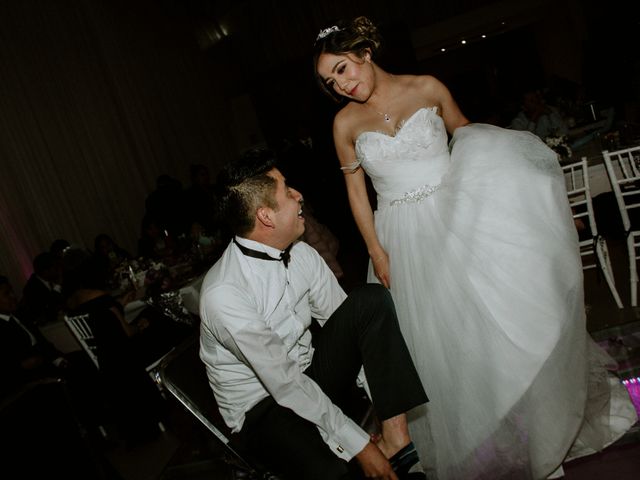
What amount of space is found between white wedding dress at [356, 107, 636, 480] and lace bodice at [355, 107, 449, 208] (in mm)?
90

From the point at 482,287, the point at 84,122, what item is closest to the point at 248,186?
the point at 482,287

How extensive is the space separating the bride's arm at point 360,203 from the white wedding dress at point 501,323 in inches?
6.3

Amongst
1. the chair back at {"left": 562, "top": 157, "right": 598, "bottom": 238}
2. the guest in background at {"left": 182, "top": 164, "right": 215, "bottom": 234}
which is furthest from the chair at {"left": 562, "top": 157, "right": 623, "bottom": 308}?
the guest in background at {"left": 182, "top": 164, "right": 215, "bottom": 234}

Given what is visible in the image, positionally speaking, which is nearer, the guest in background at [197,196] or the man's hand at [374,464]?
the man's hand at [374,464]

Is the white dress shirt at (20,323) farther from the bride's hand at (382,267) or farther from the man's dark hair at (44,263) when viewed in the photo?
the bride's hand at (382,267)

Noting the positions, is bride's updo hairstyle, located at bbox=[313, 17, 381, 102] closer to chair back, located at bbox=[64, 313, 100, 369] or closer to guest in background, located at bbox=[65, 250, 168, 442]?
guest in background, located at bbox=[65, 250, 168, 442]

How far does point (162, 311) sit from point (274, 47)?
23.2 feet

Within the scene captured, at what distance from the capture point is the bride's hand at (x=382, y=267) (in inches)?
82.4

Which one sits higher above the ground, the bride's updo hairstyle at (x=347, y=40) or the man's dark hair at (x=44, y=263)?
the bride's updo hairstyle at (x=347, y=40)

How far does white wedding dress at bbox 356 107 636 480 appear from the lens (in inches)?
64.0

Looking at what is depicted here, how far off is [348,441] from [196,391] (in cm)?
58

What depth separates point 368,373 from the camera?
1.67 meters

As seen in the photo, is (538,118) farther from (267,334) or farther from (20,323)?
(20,323)

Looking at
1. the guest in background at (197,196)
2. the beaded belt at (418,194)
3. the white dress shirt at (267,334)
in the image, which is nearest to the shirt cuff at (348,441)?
the white dress shirt at (267,334)
